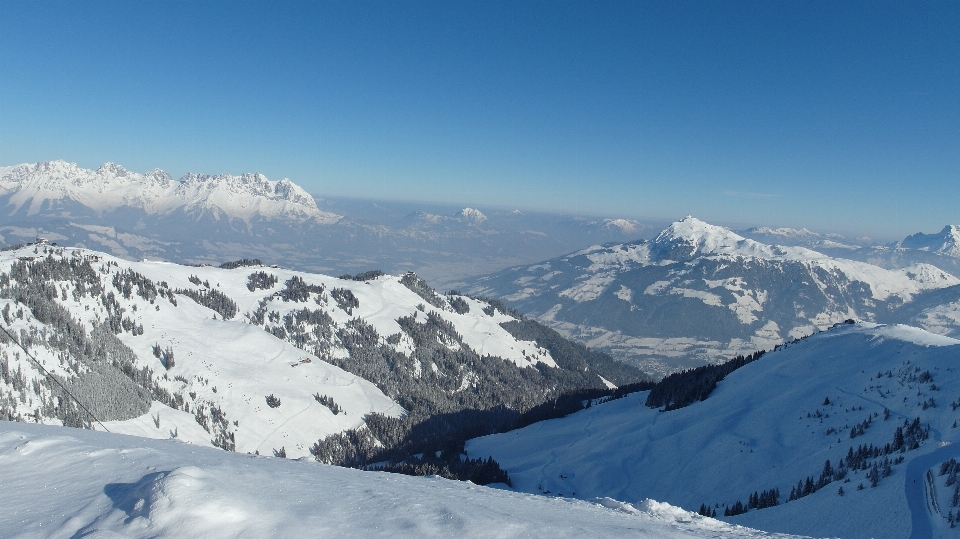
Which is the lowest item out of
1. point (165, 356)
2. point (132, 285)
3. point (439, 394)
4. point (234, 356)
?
point (439, 394)

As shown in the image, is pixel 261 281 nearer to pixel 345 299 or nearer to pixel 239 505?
pixel 345 299

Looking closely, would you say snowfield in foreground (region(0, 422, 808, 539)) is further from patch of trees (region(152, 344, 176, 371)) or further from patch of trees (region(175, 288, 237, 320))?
patch of trees (region(175, 288, 237, 320))

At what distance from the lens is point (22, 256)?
99.6 m

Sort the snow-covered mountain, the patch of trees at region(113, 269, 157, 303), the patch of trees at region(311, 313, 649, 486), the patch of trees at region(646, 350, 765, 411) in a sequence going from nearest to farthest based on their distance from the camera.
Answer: the patch of trees at region(646, 350, 765, 411) → the snow-covered mountain → the patch of trees at region(311, 313, 649, 486) → the patch of trees at region(113, 269, 157, 303)

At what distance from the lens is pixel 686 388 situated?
68.8 m

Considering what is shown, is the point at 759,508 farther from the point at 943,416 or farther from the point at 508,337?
the point at 508,337

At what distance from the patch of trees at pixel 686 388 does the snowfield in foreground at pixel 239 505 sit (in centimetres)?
5283

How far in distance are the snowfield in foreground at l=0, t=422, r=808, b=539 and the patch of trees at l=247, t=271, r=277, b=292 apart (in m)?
147

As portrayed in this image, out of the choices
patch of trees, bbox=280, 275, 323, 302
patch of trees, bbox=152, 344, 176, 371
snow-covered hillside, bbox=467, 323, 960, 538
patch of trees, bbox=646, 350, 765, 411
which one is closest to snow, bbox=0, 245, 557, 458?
patch of trees, bbox=152, 344, 176, 371

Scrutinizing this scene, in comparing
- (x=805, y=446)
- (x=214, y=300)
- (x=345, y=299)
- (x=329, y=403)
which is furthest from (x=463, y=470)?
(x=345, y=299)

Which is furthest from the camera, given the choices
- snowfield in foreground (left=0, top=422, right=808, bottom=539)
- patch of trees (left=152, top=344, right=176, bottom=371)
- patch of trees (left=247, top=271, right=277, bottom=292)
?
patch of trees (left=247, top=271, right=277, bottom=292)

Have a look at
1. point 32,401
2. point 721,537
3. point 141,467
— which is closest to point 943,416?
point 721,537

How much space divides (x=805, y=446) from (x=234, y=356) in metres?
111

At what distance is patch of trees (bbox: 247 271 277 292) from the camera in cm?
15088
